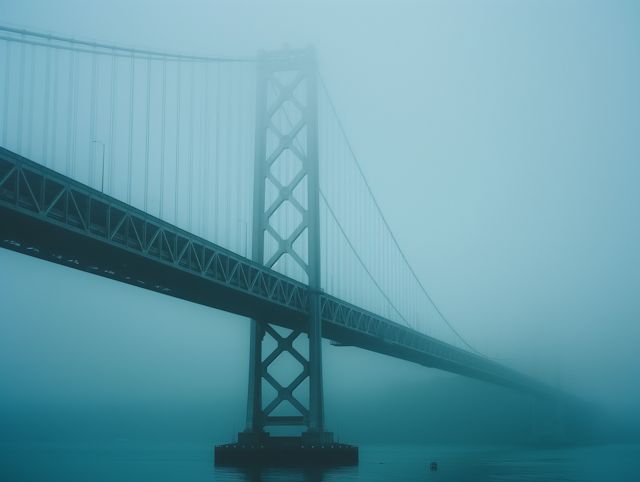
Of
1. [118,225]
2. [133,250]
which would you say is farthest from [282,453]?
[118,225]

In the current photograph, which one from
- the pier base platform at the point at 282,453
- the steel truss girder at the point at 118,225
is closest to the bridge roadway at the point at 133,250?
the steel truss girder at the point at 118,225

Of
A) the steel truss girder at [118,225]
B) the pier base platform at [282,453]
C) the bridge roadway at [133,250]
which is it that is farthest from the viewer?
the pier base platform at [282,453]

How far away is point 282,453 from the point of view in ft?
99.3

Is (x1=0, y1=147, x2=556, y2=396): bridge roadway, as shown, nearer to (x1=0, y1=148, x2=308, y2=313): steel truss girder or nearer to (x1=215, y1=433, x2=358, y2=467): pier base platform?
(x1=0, y1=148, x2=308, y2=313): steel truss girder

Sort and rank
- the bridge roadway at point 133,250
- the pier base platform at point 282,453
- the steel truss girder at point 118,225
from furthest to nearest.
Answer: the pier base platform at point 282,453 → the bridge roadway at point 133,250 → the steel truss girder at point 118,225

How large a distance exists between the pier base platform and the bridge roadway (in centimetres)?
→ 454

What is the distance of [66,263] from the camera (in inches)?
892

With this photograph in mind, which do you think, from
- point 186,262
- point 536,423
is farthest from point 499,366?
point 186,262

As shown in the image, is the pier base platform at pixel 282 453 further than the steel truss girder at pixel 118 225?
Yes

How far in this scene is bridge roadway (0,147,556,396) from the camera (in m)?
18.7

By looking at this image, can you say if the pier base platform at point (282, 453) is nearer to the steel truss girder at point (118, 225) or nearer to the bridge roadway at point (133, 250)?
the bridge roadway at point (133, 250)

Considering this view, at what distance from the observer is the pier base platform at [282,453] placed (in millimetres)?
30156

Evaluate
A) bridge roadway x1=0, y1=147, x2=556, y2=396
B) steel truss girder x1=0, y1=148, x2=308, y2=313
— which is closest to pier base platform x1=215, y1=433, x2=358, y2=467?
bridge roadway x1=0, y1=147, x2=556, y2=396

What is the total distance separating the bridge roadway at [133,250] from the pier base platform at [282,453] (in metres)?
4.54
